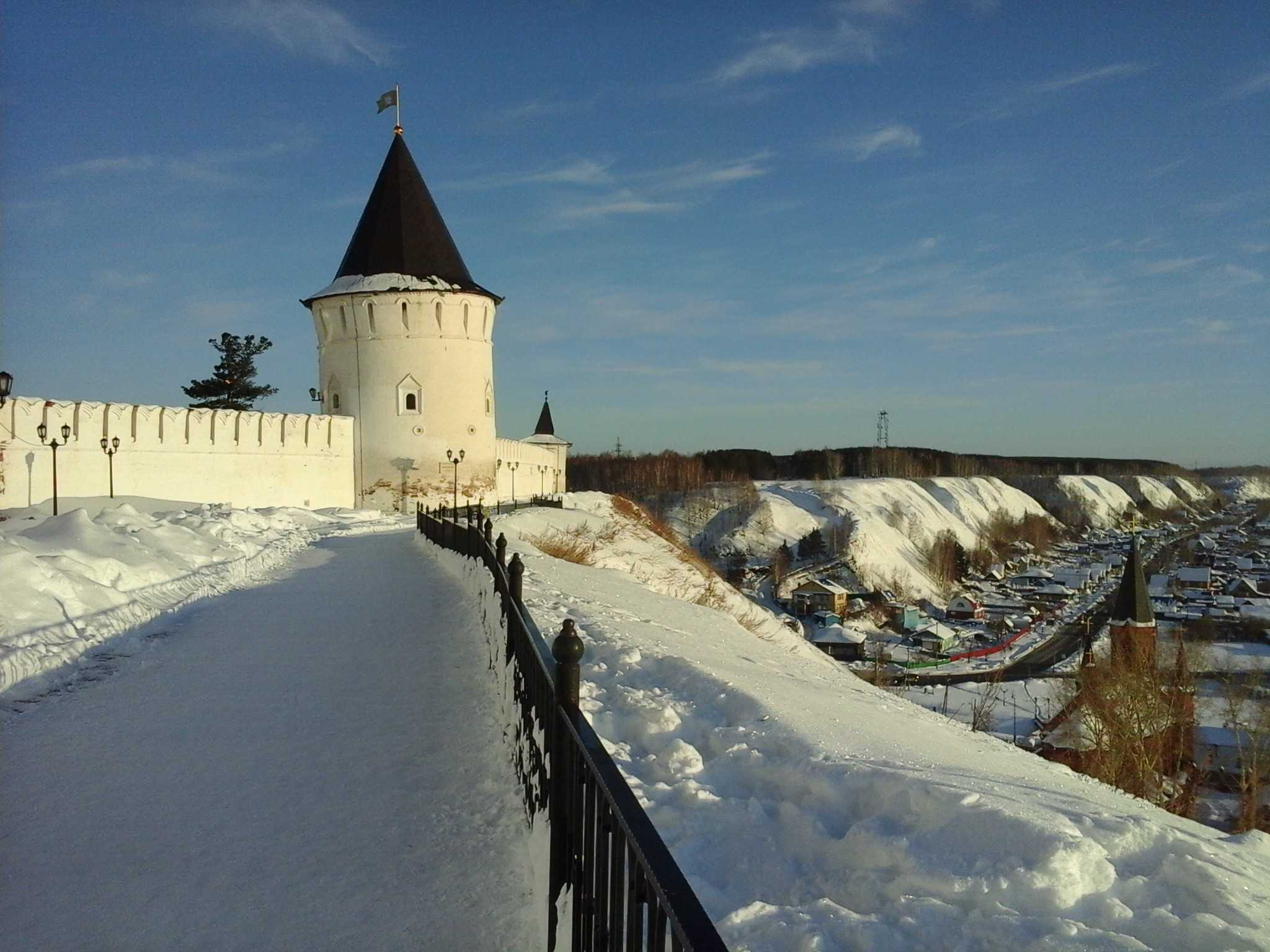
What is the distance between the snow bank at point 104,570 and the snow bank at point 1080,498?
122 meters

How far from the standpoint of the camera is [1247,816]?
50.3 ft

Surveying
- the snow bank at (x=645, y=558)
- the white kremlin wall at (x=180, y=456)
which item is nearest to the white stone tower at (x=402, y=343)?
the white kremlin wall at (x=180, y=456)

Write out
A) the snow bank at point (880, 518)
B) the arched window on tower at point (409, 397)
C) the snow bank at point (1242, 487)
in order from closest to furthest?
the arched window on tower at point (409, 397) < the snow bank at point (880, 518) < the snow bank at point (1242, 487)

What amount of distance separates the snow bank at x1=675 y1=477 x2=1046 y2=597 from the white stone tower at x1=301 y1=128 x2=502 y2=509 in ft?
136

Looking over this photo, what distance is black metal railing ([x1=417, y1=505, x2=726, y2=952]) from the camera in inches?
61.9

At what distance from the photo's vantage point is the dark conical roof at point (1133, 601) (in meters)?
28.2

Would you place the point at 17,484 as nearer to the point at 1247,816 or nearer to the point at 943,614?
the point at 1247,816

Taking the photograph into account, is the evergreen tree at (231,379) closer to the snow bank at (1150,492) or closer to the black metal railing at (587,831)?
the black metal railing at (587,831)

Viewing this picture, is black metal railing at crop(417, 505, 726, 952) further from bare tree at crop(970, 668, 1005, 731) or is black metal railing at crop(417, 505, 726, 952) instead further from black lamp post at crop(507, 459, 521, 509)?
black lamp post at crop(507, 459, 521, 509)

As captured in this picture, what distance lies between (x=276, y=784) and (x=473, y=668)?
7.25 feet

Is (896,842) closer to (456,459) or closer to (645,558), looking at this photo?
(645,558)

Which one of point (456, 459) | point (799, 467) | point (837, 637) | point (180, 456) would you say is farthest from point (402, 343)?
point (799, 467)

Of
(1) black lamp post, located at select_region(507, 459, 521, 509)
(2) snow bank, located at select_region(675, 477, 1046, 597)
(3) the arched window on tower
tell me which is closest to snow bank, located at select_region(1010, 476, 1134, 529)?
(2) snow bank, located at select_region(675, 477, 1046, 597)

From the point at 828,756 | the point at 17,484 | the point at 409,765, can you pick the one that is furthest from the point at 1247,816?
the point at 17,484
